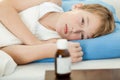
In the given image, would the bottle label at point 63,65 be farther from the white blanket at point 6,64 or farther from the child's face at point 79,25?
the child's face at point 79,25

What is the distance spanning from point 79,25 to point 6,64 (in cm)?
44

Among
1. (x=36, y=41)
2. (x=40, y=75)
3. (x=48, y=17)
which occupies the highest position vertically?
(x=48, y=17)

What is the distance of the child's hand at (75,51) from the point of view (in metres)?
1.17

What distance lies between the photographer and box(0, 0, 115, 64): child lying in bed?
1.20 metres

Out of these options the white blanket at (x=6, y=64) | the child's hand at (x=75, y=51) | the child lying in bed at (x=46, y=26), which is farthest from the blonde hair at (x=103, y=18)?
the white blanket at (x=6, y=64)

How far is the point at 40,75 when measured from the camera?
3.52ft

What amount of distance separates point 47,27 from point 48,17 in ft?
0.26

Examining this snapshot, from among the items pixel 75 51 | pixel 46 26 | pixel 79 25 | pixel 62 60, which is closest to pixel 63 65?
pixel 62 60

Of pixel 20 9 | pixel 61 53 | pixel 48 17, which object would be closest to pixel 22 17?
pixel 20 9

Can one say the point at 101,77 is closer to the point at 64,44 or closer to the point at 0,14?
the point at 64,44

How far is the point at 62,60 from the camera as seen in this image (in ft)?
2.84

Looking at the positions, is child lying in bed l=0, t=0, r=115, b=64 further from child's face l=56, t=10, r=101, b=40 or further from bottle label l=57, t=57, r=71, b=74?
bottle label l=57, t=57, r=71, b=74

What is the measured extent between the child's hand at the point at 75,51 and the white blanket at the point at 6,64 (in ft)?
0.86

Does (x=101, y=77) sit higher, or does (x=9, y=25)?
(x=9, y=25)
